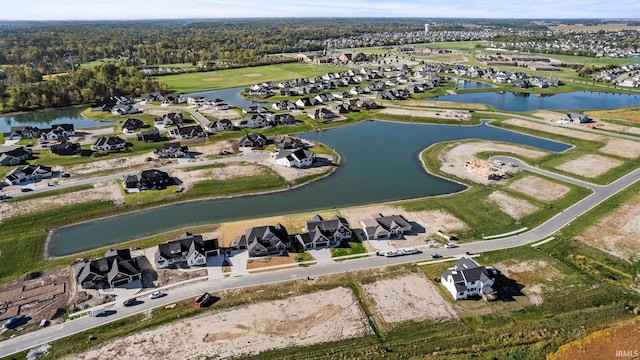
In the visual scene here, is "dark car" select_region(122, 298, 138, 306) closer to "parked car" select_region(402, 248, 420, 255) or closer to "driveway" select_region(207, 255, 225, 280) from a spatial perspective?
"driveway" select_region(207, 255, 225, 280)

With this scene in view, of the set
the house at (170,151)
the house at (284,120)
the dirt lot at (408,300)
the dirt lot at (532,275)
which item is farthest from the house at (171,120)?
the dirt lot at (532,275)

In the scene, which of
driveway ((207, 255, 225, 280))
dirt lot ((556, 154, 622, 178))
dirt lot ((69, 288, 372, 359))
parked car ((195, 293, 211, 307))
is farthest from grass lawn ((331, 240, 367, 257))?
dirt lot ((556, 154, 622, 178))

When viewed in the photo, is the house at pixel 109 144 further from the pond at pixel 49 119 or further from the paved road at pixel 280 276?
the paved road at pixel 280 276

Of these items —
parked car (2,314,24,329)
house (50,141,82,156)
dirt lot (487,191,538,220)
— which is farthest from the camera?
house (50,141,82,156)

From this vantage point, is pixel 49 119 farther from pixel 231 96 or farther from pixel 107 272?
pixel 107 272

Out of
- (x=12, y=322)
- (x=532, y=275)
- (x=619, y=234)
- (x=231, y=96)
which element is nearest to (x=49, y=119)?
(x=231, y=96)

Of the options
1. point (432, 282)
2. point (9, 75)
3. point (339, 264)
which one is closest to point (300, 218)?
point (339, 264)

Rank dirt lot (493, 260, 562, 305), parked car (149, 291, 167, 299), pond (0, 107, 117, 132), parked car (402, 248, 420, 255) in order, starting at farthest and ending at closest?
pond (0, 107, 117, 132) → parked car (402, 248, 420, 255) → parked car (149, 291, 167, 299) → dirt lot (493, 260, 562, 305)
